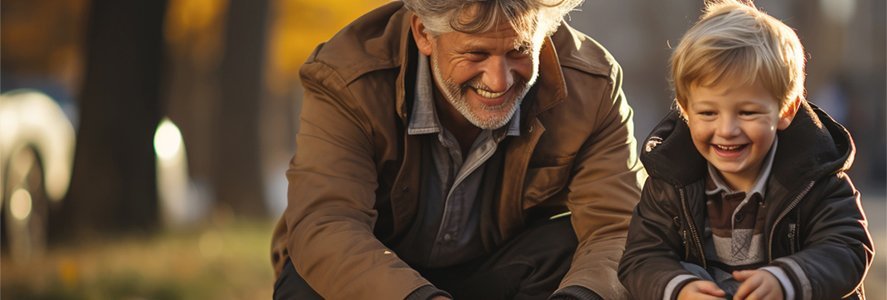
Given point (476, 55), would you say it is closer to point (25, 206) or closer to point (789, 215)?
point (789, 215)

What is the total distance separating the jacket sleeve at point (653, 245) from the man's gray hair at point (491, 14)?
2.35ft

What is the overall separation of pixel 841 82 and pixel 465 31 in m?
18.8

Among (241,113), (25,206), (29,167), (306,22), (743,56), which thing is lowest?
(306,22)

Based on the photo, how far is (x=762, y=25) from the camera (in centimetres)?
414

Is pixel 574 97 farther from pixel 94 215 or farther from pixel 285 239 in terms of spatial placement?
pixel 94 215

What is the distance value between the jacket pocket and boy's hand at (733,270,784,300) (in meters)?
1.21

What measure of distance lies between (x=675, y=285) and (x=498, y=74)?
3.29ft

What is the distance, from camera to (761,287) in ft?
12.9

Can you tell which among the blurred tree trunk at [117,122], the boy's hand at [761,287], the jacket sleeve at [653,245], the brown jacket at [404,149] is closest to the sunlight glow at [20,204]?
the blurred tree trunk at [117,122]

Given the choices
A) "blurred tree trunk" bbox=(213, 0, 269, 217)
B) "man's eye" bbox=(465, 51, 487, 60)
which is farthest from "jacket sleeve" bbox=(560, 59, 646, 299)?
"blurred tree trunk" bbox=(213, 0, 269, 217)

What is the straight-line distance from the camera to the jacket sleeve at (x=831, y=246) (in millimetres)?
3941

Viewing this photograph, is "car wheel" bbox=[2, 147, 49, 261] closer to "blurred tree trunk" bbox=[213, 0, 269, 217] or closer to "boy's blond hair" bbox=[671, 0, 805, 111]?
"blurred tree trunk" bbox=[213, 0, 269, 217]

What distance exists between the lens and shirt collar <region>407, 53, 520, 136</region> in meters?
4.98

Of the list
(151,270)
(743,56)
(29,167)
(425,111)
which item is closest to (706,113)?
(743,56)
